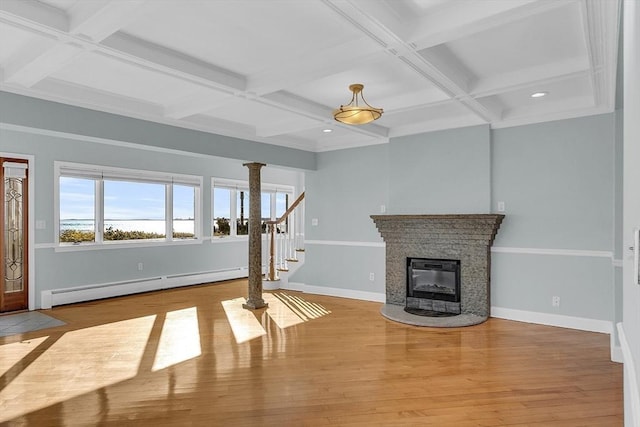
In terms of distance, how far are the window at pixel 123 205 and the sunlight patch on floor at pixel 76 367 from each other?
236cm

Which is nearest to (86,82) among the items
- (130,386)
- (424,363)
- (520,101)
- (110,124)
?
(110,124)

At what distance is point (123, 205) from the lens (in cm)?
704

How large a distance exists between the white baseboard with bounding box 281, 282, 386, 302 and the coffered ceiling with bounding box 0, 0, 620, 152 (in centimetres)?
299

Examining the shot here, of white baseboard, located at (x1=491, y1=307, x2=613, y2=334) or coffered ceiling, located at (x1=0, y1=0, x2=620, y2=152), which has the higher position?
coffered ceiling, located at (x1=0, y1=0, x2=620, y2=152)

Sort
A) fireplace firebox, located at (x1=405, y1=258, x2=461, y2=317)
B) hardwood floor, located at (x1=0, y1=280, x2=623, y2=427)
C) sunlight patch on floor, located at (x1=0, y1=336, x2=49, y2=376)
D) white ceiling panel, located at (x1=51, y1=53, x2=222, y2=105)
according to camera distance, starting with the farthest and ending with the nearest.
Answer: fireplace firebox, located at (x1=405, y1=258, x2=461, y2=317) → sunlight patch on floor, located at (x1=0, y1=336, x2=49, y2=376) → white ceiling panel, located at (x1=51, y1=53, x2=222, y2=105) → hardwood floor, located at (x1=0, y1=280, x2=623, y2=427)

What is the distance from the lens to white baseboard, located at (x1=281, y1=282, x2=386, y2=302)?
20.9ft

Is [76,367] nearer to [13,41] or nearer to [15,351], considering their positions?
[15,351]

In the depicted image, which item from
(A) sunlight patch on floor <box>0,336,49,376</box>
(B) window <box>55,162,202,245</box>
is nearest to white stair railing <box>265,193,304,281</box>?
(B) window <box>55,162,202,245</box>

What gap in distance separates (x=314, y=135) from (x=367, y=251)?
209 cm

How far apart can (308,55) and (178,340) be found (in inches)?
129

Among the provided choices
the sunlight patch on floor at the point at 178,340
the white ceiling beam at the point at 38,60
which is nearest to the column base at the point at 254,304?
the sunlight patch on floor at the point at 178,340

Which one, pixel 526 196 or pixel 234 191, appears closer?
pixel 526 196

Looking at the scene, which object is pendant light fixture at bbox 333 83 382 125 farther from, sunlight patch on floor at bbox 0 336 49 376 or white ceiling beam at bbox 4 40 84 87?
sunlight patch on floor at bbox 0 336 49 376

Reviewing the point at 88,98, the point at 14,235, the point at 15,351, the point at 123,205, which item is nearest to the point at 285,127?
the point at 88,98
